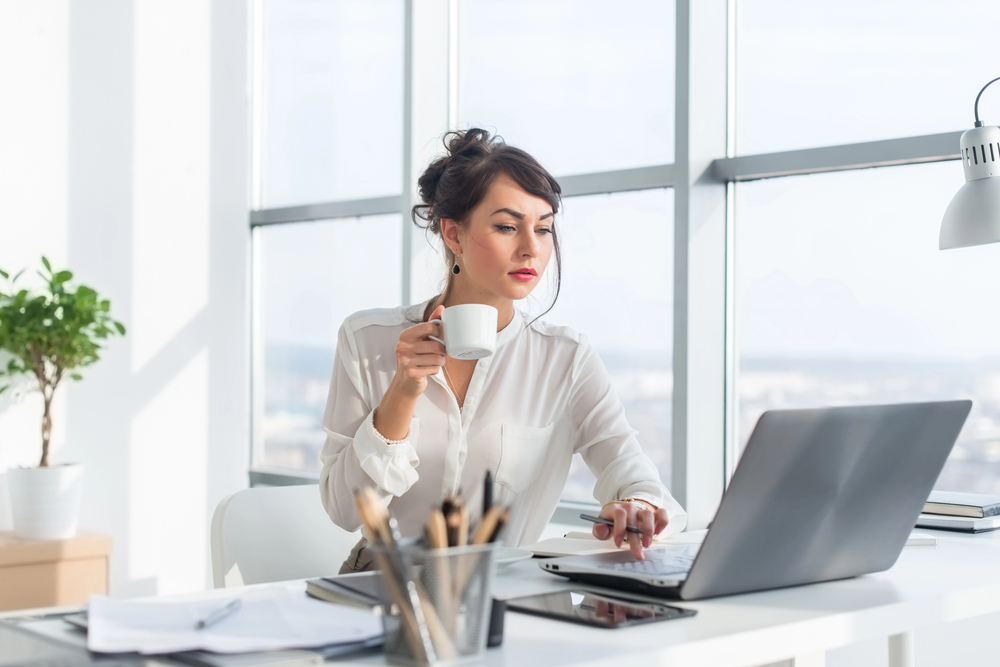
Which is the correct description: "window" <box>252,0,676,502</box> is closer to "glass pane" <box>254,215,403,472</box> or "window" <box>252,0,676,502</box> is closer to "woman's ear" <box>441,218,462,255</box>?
"glass pane" <box>254,215,403,472</box>

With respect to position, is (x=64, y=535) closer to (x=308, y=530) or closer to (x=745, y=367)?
(x=308, y=530)

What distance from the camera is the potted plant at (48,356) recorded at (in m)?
3.12

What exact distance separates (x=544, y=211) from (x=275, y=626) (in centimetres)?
118

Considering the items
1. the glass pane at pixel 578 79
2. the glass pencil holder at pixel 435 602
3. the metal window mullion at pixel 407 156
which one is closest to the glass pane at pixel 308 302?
the metal window mullion at pixel 407 156

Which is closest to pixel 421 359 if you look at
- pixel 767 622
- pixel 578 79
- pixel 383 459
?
pixel 383 459

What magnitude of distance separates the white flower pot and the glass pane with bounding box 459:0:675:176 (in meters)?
1.78

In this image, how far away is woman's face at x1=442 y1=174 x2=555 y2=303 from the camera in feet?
6.03

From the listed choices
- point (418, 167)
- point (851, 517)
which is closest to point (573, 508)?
point (418, 167)

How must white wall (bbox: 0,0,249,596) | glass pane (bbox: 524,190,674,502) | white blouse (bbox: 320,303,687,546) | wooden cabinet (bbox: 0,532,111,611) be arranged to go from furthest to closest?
white wall (bbox: 0,0,249,596), wooden cabinet (bbox: 0,532,111,611), glass pane (bbox: 524,190,674,502), white blouse (bbox: 320,303,687,546)

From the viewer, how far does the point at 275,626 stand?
864 millimetres

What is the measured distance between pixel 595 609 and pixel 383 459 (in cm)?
69

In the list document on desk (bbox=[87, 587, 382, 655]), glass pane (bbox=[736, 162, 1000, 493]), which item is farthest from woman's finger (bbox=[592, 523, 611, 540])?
glass pane (bbox=[736, 162, 1000, 493])

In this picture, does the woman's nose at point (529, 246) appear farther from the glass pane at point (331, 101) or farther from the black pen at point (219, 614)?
the glass pane at point (331, 101)

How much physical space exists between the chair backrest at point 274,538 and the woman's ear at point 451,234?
0.55 m
